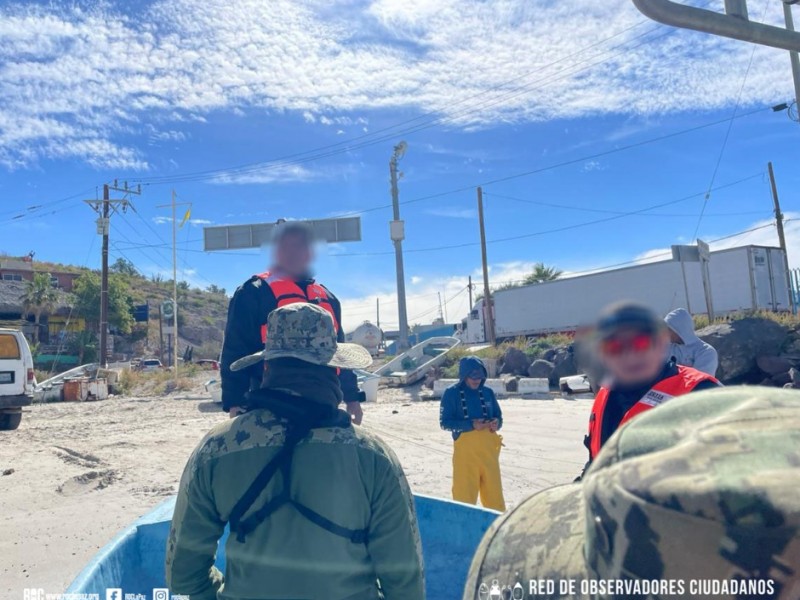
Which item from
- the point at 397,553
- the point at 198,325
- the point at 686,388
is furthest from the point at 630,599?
the point at 198,325

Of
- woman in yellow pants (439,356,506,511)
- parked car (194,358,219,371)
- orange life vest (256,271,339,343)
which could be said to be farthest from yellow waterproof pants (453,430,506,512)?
parked car (194,358,219,371)

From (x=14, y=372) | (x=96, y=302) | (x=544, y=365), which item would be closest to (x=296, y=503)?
(x=14, y=372)

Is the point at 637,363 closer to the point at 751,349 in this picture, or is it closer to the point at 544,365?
the point at 751,349

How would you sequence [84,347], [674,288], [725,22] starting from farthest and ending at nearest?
[84,347] → [674,288] → [725,22]

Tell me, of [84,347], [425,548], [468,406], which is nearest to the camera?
[425,548]

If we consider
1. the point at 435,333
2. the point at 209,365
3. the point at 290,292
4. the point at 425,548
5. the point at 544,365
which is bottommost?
the point at 425,548

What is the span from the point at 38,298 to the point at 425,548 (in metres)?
52.5

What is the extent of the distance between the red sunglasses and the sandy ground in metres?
4.07

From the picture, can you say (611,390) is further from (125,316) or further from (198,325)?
(198,325)

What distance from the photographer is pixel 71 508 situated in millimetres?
6375

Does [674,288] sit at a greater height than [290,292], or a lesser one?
greater

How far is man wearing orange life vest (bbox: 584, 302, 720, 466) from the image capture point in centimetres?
227

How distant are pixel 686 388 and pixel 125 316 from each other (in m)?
54.9

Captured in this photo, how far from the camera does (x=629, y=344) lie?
2.27 metres
